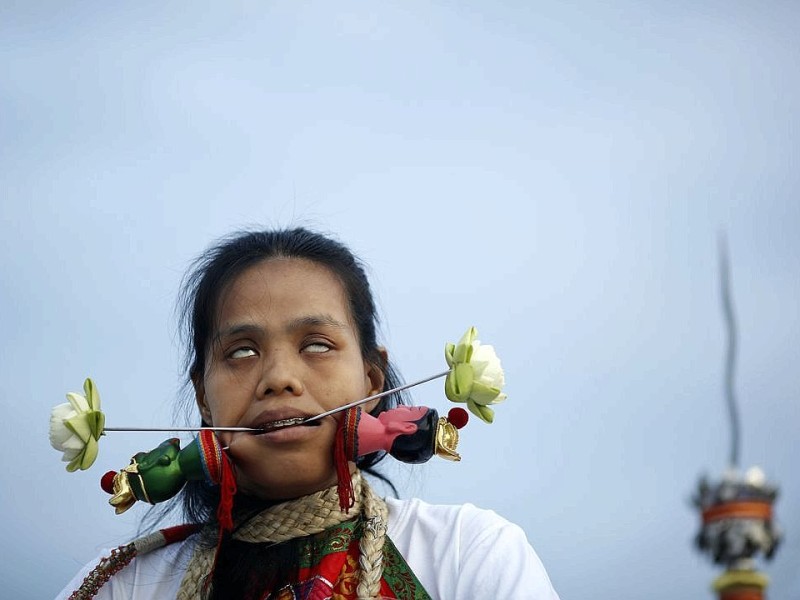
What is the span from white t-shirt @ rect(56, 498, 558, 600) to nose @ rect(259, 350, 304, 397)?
0.41m

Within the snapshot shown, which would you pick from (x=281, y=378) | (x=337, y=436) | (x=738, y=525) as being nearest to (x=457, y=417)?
(x=337, y=436)

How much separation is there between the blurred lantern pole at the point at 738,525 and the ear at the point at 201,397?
1.67 metres

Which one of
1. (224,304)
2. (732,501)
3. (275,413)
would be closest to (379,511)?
(275,413)

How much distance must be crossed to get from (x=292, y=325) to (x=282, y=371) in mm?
132

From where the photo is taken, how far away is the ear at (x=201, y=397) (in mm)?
2547

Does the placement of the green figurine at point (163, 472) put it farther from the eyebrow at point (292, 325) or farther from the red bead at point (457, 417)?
the red bead at point (457, 417)

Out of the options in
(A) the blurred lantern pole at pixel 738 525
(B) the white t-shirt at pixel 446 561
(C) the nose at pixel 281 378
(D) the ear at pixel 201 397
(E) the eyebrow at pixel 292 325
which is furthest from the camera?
(D) the ear at pixel 201 397

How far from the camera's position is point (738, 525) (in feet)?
3.32

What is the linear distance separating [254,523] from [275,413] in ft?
0.88

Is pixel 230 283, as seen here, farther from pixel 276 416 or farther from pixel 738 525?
pixel 738 525

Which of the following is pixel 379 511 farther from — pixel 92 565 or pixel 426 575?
pixel 92 565

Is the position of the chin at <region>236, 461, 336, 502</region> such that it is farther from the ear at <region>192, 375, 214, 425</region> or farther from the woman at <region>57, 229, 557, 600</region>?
the ear at <region>192, 375, 214, 425</region>

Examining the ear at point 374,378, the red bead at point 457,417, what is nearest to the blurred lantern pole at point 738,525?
the red bead at point 457,417

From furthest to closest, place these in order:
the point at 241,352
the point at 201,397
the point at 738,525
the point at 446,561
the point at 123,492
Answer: the point at 201,397 → the point at 241,352 → the point at 446,561 → the point at 123,492 → the point at 738,525
